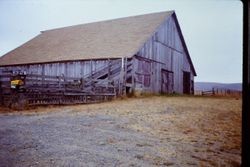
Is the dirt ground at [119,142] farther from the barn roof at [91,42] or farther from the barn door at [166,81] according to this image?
the barn door at [166,81]

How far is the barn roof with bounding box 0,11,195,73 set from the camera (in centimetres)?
2442

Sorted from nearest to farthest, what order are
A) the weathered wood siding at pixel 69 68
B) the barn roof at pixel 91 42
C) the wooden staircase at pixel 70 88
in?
1. the wooden staircase at pixel 70 88
2. the weathered wood siding at pixel 69 68
3. the barn roof at pixel 91 42

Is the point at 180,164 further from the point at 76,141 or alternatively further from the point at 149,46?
the point at 149,46

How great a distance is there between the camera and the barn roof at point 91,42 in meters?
24.4

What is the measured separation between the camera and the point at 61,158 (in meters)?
5.27

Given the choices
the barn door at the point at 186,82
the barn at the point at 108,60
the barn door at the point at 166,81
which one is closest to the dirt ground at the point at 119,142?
the barn at the point at 108,60

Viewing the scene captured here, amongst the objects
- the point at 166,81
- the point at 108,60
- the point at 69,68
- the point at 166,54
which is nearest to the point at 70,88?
the point at 108,60

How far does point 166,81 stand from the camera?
88.4 feet

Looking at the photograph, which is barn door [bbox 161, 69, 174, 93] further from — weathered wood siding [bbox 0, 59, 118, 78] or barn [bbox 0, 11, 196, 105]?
weathered wood siding [bbox 0, 59, 118, 78]

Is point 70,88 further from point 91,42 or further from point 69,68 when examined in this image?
point 91,42

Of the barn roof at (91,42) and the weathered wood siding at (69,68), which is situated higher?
the barn roof at (91,42)

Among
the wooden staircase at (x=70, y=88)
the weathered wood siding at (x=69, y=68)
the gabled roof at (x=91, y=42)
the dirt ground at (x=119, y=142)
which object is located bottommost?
the dirt ground at (x=119, y=142)

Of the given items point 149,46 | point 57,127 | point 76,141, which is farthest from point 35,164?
point 149,46

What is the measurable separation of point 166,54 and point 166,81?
2523 mm
